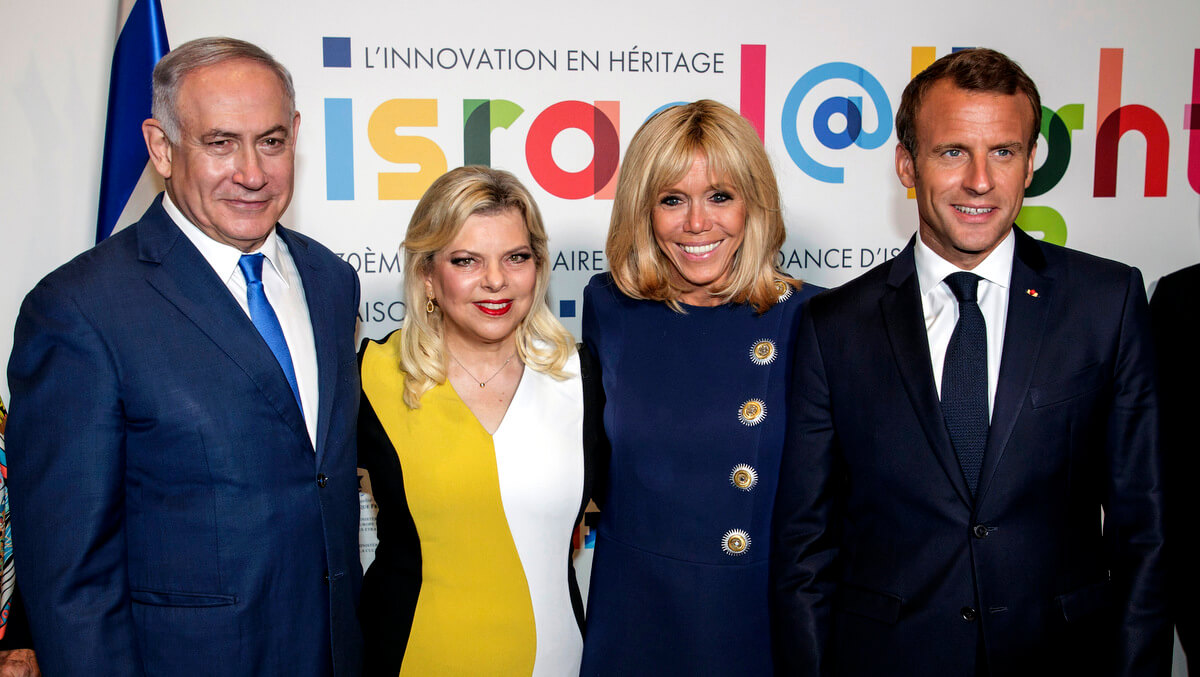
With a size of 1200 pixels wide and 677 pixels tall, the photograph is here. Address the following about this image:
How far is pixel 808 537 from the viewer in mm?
2004

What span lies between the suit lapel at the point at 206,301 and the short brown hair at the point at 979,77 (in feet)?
5.12

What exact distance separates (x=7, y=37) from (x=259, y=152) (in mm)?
1855

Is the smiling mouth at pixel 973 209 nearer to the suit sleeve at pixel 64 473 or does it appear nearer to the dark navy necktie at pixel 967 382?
the dark navy necktie at pixel 967 382

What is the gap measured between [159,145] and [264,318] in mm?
461

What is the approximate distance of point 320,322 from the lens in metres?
2.18

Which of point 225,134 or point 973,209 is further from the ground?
point 225,134

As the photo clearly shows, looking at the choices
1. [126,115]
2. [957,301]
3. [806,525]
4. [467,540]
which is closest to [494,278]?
[467,540]

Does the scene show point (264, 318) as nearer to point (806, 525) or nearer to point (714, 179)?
point (714, 179)

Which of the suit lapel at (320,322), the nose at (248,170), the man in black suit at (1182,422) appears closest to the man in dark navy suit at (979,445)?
the man in black suit at (1182,422)

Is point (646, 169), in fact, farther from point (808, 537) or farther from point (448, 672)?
point (448, 672)

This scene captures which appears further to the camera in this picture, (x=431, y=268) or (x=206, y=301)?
(x=431, y=268)

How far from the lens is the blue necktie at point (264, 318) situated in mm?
2004

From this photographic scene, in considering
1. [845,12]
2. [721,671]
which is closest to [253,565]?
[721,671]

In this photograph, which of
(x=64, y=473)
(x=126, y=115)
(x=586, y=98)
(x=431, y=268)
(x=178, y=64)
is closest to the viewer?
(x=64, y=473)
